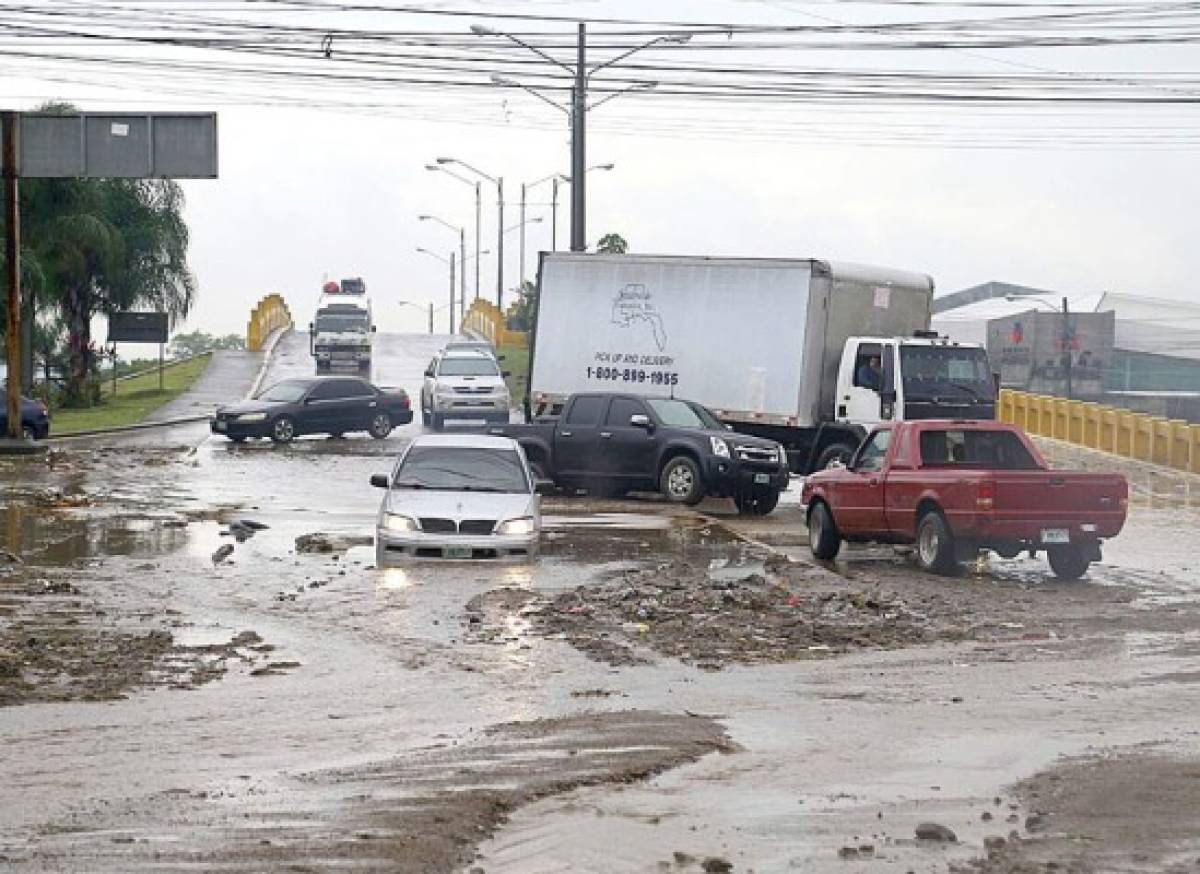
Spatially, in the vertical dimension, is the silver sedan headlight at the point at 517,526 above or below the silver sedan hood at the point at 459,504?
below

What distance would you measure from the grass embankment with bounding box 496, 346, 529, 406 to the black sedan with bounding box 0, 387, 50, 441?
11.5 metres

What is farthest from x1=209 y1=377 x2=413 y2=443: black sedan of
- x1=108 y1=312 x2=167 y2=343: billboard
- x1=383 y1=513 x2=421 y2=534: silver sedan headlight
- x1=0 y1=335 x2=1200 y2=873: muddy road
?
x1=383 y1=513 x2=421 y2=534: silver sedan headlight

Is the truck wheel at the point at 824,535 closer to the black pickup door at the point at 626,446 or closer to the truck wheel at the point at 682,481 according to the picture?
the truck wheel at the point at 682,481

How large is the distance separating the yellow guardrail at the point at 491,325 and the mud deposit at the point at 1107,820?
83856 millimetres

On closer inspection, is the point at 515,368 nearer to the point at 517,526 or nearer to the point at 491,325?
the point at 491,325

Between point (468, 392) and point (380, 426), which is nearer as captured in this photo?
point (380, 426)

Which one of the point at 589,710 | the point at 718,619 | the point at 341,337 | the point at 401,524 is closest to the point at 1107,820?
the point at 589,710

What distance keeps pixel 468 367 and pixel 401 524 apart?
1180 inches

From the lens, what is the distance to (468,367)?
5103 centimetres

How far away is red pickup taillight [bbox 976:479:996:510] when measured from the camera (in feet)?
69.9

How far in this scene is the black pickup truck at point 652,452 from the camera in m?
30.7

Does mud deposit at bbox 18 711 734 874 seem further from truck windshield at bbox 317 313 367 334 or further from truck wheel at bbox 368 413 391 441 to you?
truck windshield at bbox 317 313 367 334

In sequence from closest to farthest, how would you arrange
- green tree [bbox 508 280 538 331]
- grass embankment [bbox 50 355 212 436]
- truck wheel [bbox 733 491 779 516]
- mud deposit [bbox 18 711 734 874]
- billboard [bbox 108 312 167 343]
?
1. mud deposit [bbox 18 711 734 874]
2. truck wheel [bbox 733 491 779 516]
3. grass embankment [bbox 50 355 212 436]
4. billboard [bbox 108 312 167 343]
5. green tree [bbox 508 280 538 331]

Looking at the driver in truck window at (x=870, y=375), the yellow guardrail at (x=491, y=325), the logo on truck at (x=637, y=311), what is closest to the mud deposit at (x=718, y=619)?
the driver in truck window at (x=870, y=375)
